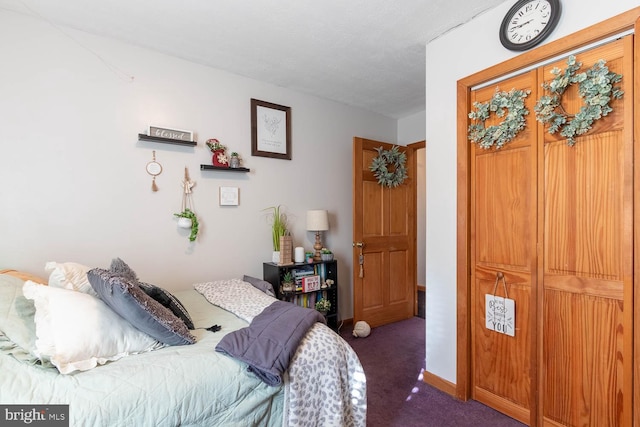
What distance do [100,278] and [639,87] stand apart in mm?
2629

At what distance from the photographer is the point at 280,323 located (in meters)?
1.60

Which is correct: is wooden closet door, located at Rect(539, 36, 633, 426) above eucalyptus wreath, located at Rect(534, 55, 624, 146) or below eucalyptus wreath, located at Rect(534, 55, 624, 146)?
below

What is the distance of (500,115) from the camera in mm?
1999

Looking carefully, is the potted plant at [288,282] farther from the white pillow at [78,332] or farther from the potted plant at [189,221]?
the white pillow at [78,332]

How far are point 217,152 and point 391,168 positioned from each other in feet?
6.57

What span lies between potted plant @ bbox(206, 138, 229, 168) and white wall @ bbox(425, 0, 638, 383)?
1.72 m

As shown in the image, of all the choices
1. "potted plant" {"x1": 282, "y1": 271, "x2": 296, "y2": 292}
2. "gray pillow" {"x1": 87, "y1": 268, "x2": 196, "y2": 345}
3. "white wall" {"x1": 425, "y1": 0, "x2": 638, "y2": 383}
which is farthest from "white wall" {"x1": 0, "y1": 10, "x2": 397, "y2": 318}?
"white wall" {"x1": 425, "y1": 0, "x2": 638, "y2": 383}

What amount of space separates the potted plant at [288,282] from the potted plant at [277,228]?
0.17 metres

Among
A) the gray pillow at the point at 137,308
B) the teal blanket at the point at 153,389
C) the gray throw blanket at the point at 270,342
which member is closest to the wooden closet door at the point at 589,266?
the gray throw blanket at the point at 270,342

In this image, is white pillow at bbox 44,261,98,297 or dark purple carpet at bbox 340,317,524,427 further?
dark purple carpet at bbox 340,317,524,427

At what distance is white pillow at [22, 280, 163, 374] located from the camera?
1.24m

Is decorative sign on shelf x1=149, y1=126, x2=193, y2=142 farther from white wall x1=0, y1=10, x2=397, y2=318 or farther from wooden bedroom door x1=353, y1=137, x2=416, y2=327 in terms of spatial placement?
wooden bedroom door x1=353, y1=137, x2=416, y2=327

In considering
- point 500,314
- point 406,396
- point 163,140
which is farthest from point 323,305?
point 163,140

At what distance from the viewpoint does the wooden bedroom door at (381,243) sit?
135 inches
